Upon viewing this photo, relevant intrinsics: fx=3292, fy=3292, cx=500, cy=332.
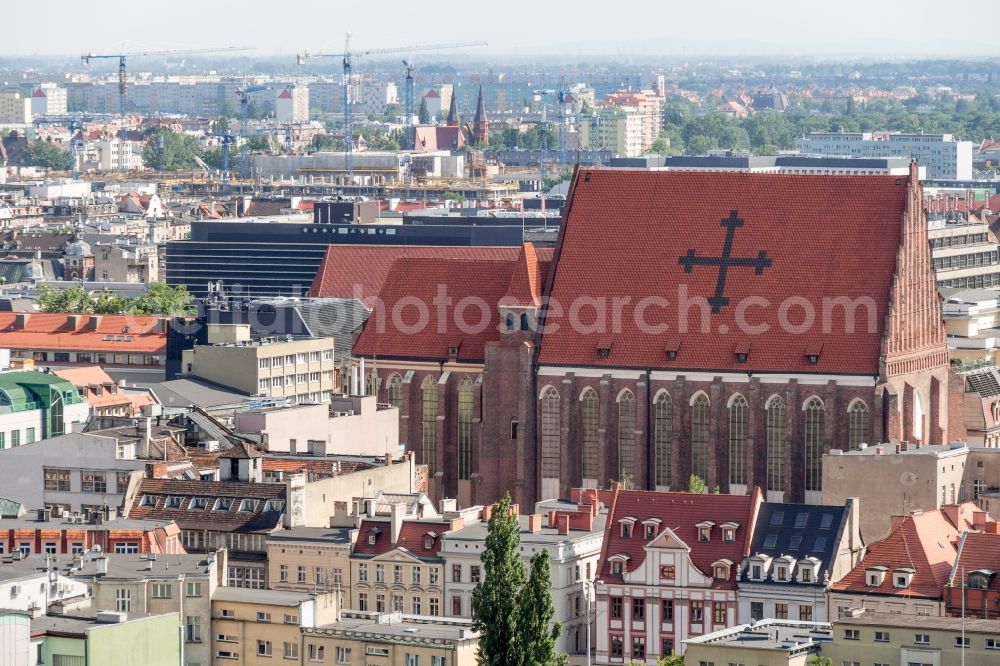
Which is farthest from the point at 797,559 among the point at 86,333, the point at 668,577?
the point at 86,333

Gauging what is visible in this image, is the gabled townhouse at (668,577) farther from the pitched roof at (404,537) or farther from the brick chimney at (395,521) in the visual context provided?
the brick chimney at (395,521)

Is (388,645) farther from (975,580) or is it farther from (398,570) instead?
(975,580)

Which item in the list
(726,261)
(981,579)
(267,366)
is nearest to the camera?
(981,579)

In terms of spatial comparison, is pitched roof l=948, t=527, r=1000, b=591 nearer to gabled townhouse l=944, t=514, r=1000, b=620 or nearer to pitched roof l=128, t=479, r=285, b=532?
gabled townhouse l=944, t=514, r=1000, b=620

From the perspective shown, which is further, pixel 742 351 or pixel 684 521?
pixel 742 351

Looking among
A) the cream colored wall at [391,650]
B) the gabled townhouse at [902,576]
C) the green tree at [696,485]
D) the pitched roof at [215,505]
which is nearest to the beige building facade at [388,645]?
the cream colored wall at [391,650]

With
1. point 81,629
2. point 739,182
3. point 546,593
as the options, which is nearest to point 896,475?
point 739,182

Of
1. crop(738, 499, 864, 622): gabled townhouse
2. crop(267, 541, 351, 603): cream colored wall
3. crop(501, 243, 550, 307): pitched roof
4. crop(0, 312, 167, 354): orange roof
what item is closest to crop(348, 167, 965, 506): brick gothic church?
crop(501, 243, 550, 307): pitched roof

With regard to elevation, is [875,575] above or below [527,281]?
below
